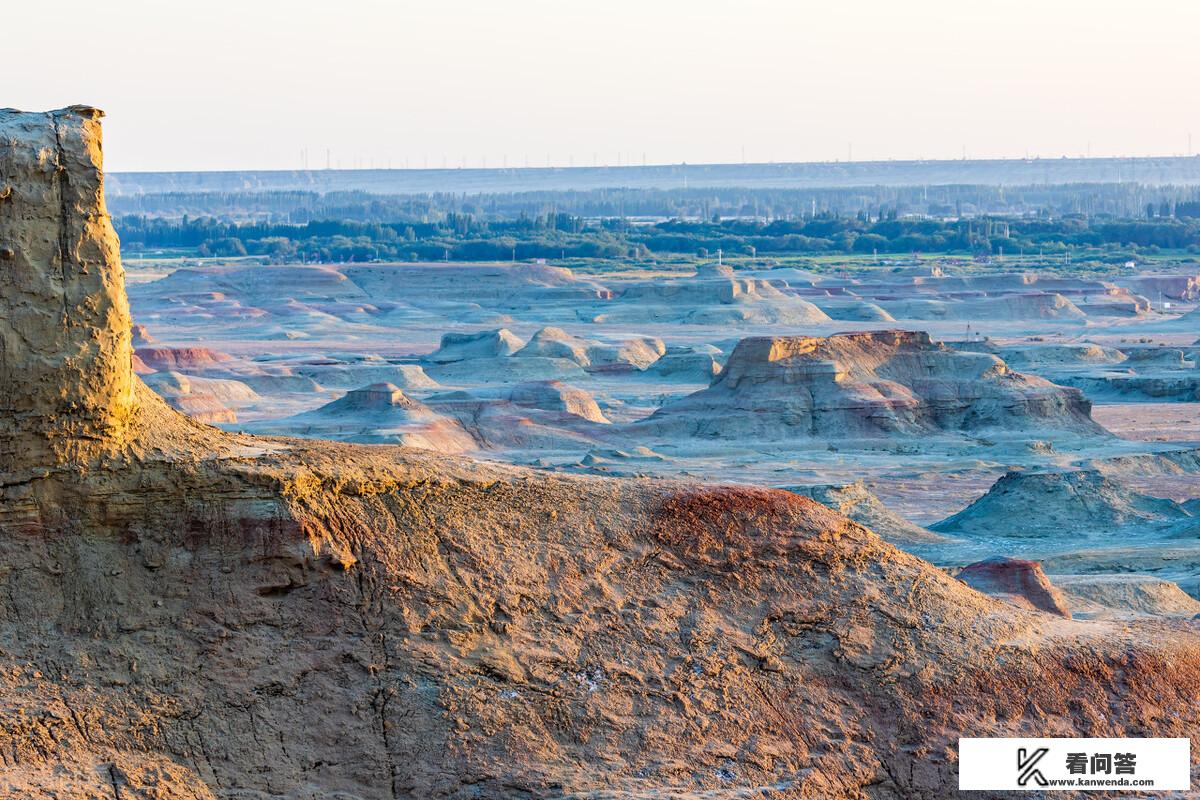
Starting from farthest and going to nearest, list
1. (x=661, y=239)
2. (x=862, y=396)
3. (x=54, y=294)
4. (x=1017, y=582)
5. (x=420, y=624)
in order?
(x=661, y=239) < (x=862, y=396) < (x=1017, y=582) < (x=420, y=624) < (x=54, y=294)

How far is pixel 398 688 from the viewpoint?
36.9 ft

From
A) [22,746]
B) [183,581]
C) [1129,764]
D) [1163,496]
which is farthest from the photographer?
[1163,496]

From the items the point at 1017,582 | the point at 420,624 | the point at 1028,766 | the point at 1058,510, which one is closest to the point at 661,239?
the point at 1058,510

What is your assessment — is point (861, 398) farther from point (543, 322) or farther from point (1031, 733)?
point (543, 322)

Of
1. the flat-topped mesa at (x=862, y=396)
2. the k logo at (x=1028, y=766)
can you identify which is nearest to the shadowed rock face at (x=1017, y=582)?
the k logo at (x=1028, y=766)

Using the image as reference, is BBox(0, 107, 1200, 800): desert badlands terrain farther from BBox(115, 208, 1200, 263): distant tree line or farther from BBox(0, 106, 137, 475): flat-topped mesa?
BBox(115, 208, 1200, 263): distant tree line

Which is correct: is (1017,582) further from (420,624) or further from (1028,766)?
(420,624)

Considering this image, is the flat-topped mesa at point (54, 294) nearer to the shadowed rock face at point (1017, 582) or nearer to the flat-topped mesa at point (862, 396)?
the shadowed rock face at point (1017, 582)

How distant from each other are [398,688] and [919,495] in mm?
29962

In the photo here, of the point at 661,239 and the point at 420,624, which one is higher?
the point at 420,624

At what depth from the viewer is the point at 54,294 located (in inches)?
429

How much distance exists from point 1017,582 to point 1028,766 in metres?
9.06

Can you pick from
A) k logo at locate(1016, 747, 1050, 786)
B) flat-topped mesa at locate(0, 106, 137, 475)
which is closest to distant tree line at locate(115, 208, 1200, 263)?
k logo at locate(1016, 747, 1050, 786)

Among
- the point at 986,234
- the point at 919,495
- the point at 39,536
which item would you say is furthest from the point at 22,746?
the point at 986,234
